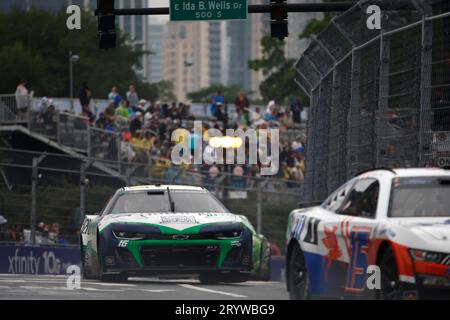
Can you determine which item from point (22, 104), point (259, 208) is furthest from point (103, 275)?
point (22, 104)

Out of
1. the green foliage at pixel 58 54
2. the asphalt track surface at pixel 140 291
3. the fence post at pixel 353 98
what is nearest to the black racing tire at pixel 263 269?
the asphalt track surface at pixel 140 291

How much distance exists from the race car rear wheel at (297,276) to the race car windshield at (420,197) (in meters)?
1.29

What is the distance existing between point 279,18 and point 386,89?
7154 millimetres

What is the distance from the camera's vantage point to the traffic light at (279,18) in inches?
1038

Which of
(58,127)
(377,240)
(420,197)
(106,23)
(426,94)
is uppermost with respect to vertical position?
(106,23)

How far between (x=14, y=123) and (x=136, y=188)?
86.4 feet

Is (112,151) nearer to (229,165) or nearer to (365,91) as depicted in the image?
(229,165)

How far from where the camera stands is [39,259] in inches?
1164

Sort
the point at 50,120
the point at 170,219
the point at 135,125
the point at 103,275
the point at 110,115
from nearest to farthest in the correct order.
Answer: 1. the point at 170,219
2. the point at 103,275
3. the point at 50,120
4. the point at 135,125
5. the point at 110,115

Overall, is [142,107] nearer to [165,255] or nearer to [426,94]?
[165,255]

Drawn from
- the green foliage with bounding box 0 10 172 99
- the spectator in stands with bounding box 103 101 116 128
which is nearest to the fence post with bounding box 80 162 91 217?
the spectator in stands with bounding box 103 101 116 128

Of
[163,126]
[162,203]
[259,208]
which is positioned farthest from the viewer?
[163,126]

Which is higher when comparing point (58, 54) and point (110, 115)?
point (58, 54)

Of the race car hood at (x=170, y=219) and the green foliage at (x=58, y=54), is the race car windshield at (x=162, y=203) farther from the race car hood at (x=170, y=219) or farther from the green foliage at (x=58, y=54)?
the green foliage at (x=58, y=54)
